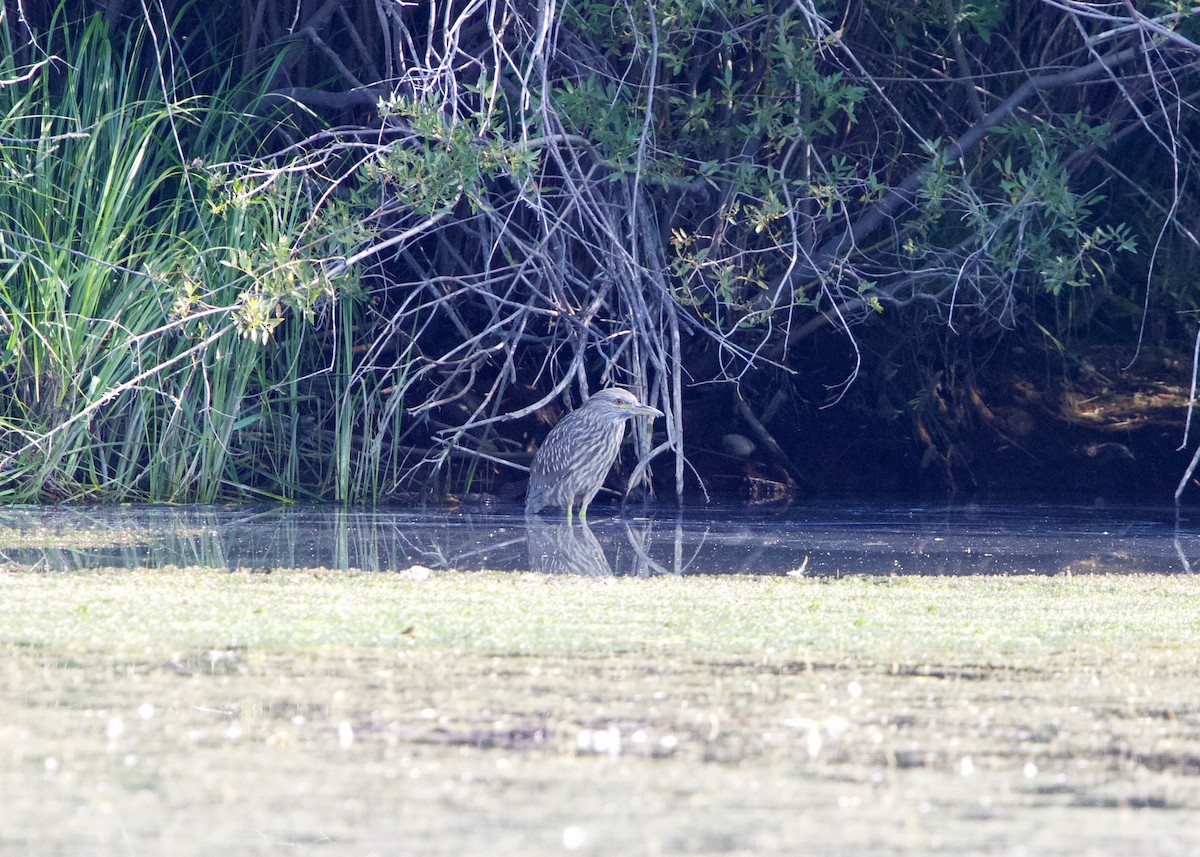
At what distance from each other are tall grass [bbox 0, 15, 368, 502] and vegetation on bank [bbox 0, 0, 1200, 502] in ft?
0.07

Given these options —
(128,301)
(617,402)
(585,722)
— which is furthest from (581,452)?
(585,722)

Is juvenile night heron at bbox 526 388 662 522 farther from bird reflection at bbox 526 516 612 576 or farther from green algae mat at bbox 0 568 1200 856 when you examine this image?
green algae mat at bbox 0 568 1200 856

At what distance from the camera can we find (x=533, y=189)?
5.83 metres

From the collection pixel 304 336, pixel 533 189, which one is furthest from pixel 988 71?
pixel 304 336

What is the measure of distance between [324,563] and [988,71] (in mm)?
3984

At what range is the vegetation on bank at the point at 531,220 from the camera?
20.0ft

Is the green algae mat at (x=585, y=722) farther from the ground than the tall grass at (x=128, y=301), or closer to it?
closer to it

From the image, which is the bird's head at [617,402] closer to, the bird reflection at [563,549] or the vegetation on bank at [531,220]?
the vegetation on bank at [531,220]

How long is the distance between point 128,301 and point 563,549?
2102 mm

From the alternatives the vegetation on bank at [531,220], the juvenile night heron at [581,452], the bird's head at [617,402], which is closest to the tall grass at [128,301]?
the vegetation on bank at [531,220]

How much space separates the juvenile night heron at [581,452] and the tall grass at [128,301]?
78cm

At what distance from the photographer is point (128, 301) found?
6.24 meters

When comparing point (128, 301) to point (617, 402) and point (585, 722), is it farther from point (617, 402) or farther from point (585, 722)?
point (585, 722)

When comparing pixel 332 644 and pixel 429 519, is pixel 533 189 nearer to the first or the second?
pixel 429 519
